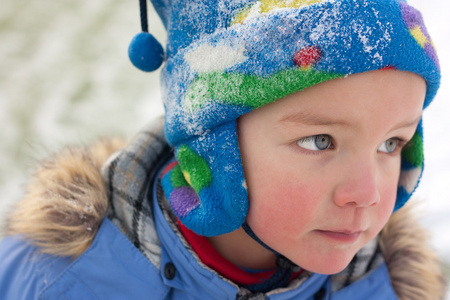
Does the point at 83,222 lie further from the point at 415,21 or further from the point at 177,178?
the point at 415,21

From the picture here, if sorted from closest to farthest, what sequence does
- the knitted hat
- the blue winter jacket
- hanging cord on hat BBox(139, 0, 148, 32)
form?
the knitted hat < the blue winter jacket < hanging cord on hat BBox(139, 0, 148, 32)

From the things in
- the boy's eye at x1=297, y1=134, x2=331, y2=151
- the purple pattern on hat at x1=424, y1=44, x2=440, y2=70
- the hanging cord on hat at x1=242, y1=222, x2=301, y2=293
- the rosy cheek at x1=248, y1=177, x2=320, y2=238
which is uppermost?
the purple pattern on hat at x1=424, y1=44, x2=440, y2=70

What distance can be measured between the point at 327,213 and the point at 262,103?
0.88ft

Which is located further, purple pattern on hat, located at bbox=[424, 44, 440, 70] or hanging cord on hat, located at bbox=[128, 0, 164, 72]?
hanging cord on hat, located at bbox=[128, 0, 164, 72]

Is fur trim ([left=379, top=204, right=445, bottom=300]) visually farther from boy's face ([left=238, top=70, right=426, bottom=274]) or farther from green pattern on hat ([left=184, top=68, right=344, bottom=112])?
green pattern on hat ([left=184, top=68, right=344, bottom=112])

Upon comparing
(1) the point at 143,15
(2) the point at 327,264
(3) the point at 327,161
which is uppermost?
(1) the point at 143,15

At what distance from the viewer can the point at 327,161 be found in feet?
2.70

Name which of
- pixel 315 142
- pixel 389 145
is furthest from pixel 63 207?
pixel 389 145

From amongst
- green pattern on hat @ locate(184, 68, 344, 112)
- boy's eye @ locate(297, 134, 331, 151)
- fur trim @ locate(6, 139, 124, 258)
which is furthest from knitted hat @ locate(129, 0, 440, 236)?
fur trim @ locate(6, 139, 124, 258)

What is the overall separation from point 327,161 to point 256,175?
Answer: 0.49 ft

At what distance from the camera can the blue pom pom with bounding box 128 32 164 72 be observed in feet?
3.45

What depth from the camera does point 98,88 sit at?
288 cm

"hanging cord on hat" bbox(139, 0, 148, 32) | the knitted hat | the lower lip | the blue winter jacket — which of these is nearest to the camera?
the knitted hat

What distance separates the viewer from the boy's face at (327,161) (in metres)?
0.78
